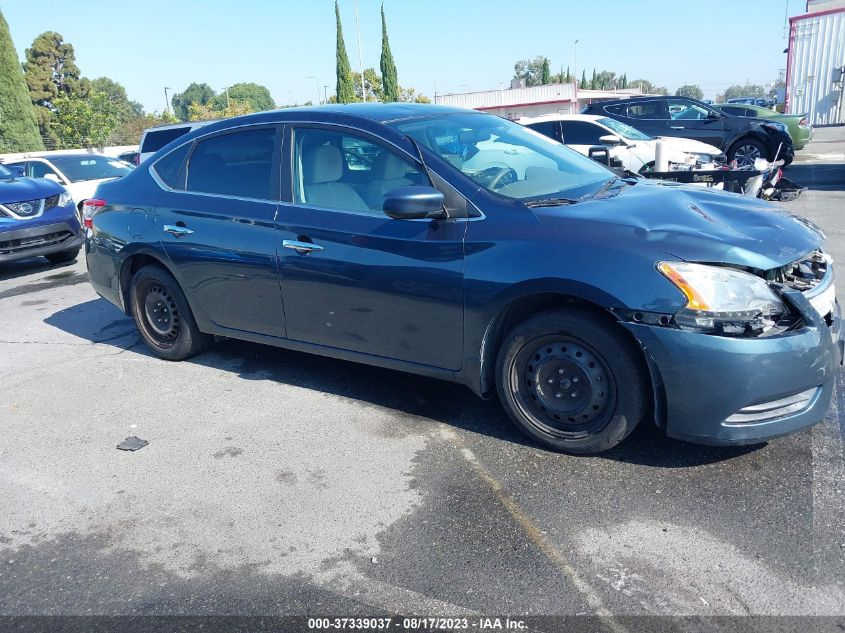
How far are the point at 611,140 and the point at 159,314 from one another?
8.58 m

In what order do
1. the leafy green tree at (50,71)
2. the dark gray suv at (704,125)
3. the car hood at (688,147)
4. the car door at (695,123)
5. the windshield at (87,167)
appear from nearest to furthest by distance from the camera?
the car hood at (688,147)
the windshield at (87,167)
the dark gray suv at (704,125)
the car door at (695,123)
the leafy green tree at (50,71)

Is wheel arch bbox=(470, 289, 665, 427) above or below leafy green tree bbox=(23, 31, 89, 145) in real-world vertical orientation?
below

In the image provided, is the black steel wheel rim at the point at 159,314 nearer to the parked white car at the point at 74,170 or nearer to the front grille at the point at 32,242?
the front grille at the point at 32,242

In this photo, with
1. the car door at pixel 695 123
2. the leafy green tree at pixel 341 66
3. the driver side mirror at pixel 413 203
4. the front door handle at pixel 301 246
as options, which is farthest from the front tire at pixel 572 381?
the leafy green tree at pixel 341 66

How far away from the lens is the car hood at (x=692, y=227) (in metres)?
3.14

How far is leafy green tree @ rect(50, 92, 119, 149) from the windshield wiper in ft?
134

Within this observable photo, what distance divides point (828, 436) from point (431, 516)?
6.89 ft

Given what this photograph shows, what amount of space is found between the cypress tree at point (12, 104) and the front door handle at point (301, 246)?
3778cm

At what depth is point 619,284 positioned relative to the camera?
317 cm

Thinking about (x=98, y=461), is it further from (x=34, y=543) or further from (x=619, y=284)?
(x=619, y=284)

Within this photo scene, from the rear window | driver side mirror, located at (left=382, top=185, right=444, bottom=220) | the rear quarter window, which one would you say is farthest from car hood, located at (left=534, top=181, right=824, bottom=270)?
the rear window

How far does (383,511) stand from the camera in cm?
321

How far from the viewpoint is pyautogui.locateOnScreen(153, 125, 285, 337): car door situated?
438 centimetres

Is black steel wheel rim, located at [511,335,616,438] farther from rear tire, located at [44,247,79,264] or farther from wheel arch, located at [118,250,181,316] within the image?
rear tire, located at [44,247,79,264]
